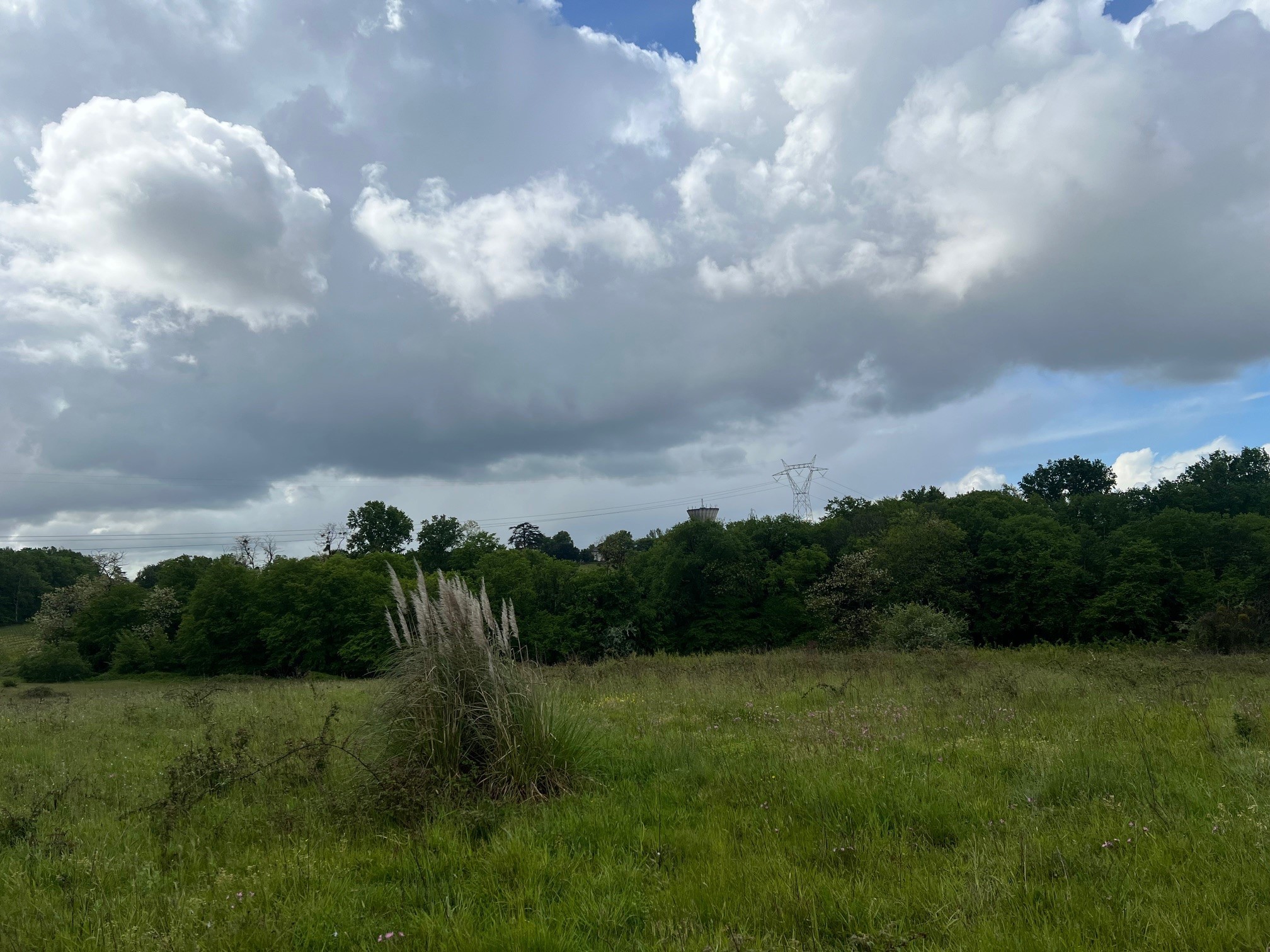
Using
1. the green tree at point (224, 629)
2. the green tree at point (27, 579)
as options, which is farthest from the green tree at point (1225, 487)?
the green tree at point (27, 579)

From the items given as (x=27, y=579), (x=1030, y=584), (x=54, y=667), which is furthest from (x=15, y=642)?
(x=1030, y=584)

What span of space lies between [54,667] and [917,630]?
228 ft

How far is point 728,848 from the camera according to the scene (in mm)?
4789

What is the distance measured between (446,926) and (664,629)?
183 feet

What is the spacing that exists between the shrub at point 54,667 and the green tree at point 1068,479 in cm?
10247

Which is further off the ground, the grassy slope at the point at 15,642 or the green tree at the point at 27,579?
the green tree at the point at 27,579

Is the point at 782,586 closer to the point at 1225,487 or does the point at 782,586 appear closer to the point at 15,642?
the point at 1225,487

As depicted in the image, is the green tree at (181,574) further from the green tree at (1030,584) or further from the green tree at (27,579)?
the green tree at (1030,584)

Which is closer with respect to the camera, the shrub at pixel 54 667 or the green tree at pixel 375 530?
the shrub at pixel 54 667

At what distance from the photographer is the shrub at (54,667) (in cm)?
5969

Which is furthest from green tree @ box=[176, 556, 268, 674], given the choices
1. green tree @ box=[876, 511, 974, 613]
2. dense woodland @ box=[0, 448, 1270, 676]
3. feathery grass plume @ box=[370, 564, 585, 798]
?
feathery grass plume @ box=[370, 564, 585, 798]

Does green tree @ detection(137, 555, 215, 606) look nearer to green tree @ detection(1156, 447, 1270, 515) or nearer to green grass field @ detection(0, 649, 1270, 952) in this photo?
green grass field @ detection(0, 649, 1270, 952)

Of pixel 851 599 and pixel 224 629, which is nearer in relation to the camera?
pixel 851 599

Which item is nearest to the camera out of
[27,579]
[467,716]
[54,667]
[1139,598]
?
[467,716]
